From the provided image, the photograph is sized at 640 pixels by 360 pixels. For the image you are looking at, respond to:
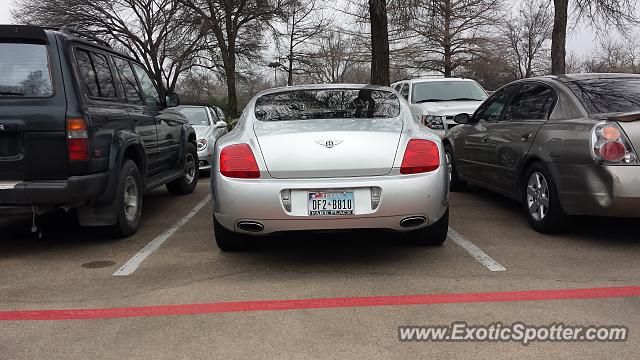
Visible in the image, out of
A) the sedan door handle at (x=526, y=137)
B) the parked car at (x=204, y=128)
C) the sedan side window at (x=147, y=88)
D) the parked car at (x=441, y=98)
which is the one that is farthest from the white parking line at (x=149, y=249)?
the parked car at (x=441, y=98)

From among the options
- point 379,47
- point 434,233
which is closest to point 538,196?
point 434,233

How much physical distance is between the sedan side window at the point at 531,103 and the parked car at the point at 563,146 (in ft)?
0.05

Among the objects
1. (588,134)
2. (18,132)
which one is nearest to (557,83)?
(588,134)

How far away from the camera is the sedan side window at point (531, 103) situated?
5.35 meters

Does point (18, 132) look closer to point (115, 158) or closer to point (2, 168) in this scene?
point (2, 168)

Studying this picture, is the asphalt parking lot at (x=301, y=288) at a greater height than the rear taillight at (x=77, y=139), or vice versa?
the rear taillight at (x=77, y=139)

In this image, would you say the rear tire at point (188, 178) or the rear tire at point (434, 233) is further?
the rear tire at point (188, 178)

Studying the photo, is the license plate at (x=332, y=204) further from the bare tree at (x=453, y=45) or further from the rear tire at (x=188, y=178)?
the bare tree at (x=453, y=45)

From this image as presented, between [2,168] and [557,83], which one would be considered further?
[557,83]

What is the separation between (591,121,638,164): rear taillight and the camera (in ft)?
14.2

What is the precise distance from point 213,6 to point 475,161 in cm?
2317

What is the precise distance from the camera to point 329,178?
3846mm

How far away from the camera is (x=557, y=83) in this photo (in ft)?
17.6

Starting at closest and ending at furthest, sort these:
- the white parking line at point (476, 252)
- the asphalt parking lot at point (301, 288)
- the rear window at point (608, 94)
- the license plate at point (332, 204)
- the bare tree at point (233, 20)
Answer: the asphalt parking lot at point (301, 288), the license plate at point (332, 204), the white parking line at point (476, 252), the rear window at point (608, 94), the bare tree at point (233, 20)
